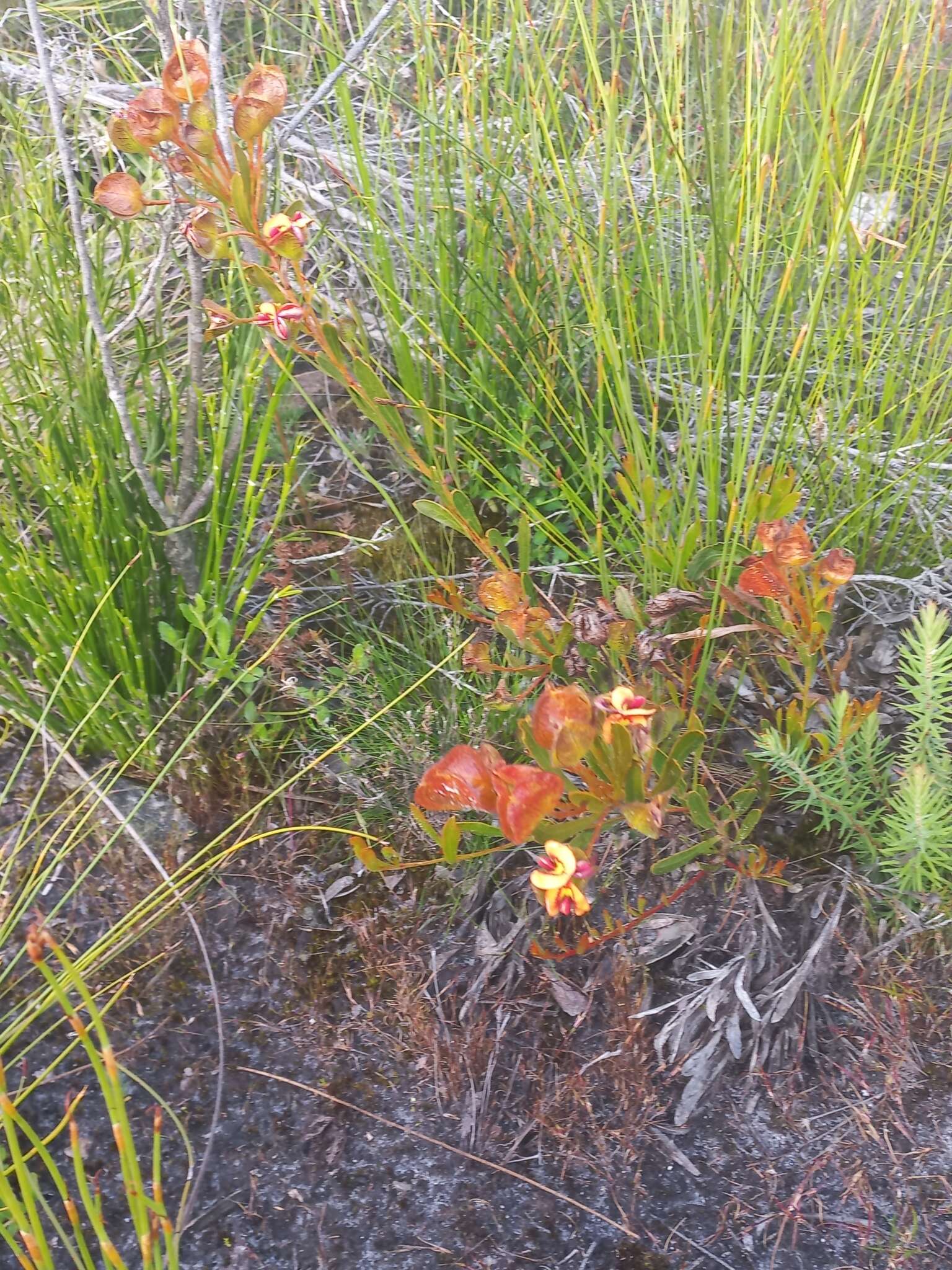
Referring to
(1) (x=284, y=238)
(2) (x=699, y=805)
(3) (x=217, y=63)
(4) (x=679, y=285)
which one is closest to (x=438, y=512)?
(1) (x=284, y=238)

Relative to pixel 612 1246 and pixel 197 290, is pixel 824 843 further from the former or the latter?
pixel 197 290

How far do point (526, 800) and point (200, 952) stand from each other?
69cm

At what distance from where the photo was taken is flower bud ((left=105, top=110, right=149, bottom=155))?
0.91m

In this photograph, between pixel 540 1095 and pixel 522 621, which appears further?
pixel 540 1095

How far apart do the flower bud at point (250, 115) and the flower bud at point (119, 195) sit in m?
0.15

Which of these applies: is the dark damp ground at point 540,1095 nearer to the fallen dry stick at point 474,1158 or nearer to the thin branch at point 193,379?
the fallen dry stick at point 474,1158

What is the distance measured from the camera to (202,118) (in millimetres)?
872

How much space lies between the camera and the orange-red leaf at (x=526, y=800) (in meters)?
0.78

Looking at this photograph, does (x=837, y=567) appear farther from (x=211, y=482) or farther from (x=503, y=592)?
(x=211, y=482)

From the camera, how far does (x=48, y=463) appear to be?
1287 millimetres

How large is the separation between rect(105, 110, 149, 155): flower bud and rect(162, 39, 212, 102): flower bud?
53 mm

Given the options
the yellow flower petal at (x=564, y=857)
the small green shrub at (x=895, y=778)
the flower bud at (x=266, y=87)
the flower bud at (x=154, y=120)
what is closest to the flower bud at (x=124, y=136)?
the flower bud at (x=154, y=120)

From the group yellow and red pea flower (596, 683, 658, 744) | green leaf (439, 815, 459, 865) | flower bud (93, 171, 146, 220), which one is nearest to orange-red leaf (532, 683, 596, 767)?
yellow and red pea flower (596, 683, 658, 744)

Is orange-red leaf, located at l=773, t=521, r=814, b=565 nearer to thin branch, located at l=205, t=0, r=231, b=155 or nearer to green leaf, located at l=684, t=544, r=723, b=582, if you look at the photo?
green leaf, located at l=684, t=544, r=723, b=582
